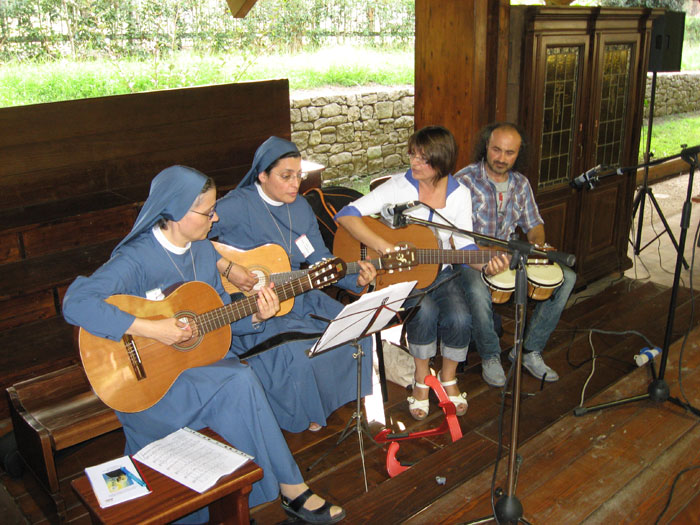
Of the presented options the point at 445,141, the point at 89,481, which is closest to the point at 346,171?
the point at 445,141

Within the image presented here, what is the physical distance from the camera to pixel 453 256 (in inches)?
134

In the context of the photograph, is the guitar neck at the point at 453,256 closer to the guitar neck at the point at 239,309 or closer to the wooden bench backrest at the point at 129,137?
the guitar neck at the point at 239,309

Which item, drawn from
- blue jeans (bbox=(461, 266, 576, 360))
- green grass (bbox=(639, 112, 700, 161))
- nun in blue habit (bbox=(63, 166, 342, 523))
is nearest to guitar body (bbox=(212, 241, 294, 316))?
nun in blue habit (bbox=(63, 166, 342, 523))

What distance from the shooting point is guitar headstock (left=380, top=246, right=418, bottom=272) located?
3287mm

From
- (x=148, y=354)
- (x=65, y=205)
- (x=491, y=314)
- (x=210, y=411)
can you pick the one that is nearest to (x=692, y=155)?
(x=491, y=314)

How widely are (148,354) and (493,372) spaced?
6.48 feet

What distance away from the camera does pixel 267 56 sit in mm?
7051

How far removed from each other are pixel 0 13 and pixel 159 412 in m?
3.60

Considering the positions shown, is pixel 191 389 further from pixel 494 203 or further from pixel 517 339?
A: pixel 494 203

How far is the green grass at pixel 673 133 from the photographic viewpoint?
1059cm

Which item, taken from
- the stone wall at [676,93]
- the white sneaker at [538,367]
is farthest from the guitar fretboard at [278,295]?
the stone wall at [676,93]

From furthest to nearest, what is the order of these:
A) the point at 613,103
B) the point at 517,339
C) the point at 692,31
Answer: the point at 692,31 < the point at 613,103 < the point at 517,339

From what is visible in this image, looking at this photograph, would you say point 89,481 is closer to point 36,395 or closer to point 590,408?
point 36,395

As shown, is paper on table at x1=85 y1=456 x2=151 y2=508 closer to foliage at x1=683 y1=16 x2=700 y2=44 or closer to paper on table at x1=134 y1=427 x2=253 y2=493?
paper on table at x1=134 y1=427 x2=253 y2=493
